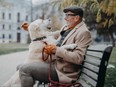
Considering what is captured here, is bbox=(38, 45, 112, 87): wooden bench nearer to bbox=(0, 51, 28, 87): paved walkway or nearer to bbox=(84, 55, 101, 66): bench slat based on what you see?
bbox=(84, 55, 101, 66): bench slat

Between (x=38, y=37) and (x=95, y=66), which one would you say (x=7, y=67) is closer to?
(x=38, y=37)

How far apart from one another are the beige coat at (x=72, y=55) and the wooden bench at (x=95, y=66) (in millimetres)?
84

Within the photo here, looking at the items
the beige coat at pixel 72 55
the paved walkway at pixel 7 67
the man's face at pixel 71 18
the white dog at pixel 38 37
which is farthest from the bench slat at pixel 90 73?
the paved walkway at pixel 7 67

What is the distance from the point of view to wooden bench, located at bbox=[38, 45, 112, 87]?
13.5 feet

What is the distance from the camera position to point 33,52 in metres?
5.41

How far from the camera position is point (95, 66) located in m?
4.27

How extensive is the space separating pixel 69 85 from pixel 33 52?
3.39 feet

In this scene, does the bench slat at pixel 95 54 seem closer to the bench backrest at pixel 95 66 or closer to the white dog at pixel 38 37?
the bench backrest at pixel 95 66

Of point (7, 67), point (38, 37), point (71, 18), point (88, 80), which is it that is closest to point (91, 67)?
point (88, 80)

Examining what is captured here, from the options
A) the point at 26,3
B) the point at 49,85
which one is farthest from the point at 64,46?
the point at 26,3

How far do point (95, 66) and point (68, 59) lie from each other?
14.3 inches

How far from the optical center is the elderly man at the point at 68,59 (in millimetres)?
4516

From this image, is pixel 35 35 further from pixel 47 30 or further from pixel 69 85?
pixel 69 85

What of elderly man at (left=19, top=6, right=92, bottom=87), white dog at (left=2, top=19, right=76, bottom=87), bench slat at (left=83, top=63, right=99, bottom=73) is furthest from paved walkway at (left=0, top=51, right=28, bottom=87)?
bench slat at (left=83, top=63, right=99, bottom=73)
